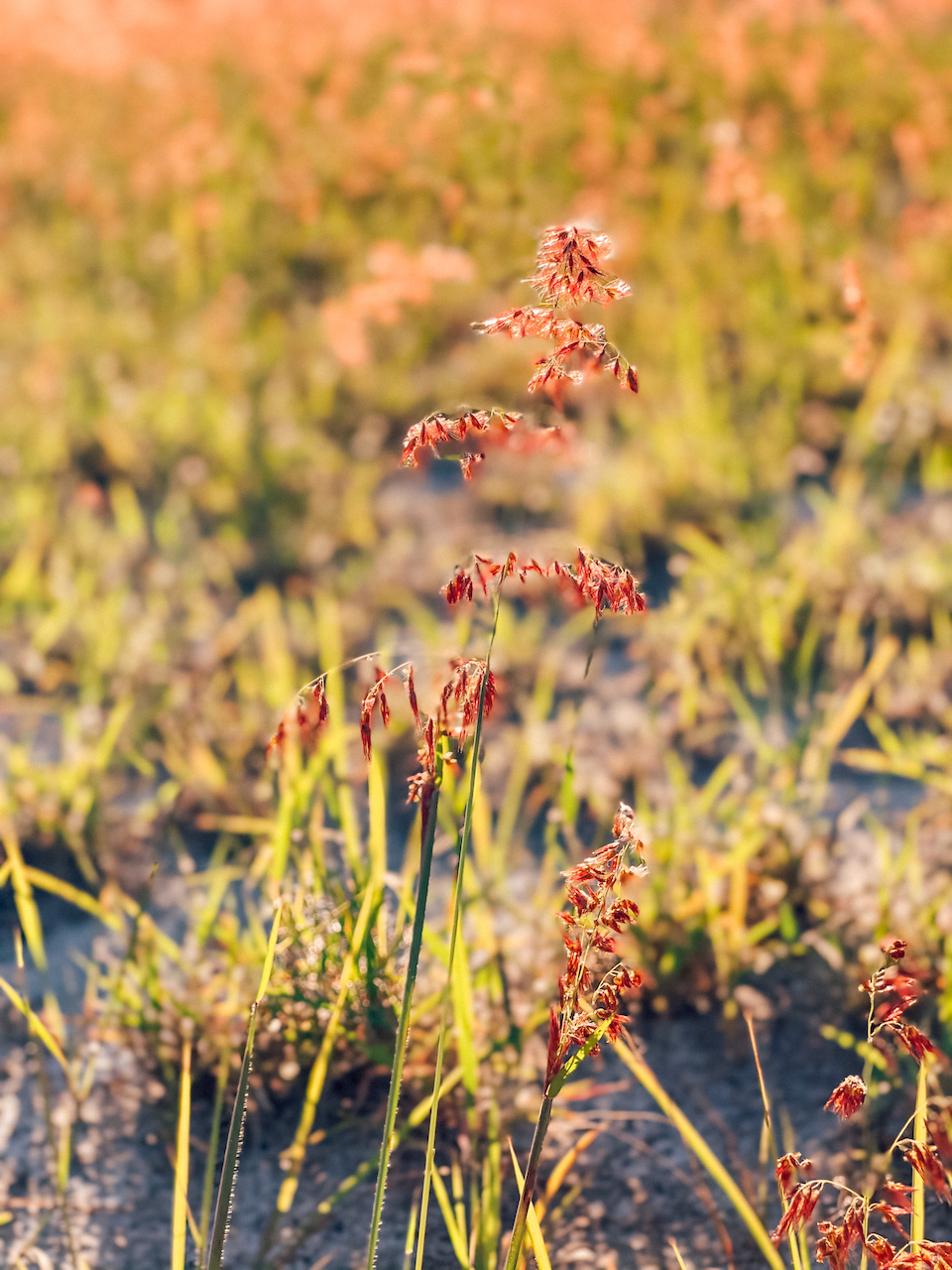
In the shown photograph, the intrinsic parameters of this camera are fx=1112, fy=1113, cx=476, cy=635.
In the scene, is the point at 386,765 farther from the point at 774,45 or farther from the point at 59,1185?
the point at 774,45

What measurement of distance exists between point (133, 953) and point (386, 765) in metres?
0.81

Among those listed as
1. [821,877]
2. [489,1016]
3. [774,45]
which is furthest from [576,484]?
[774,45]

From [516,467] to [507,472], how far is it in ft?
0.10

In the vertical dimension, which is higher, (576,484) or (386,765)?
(576,484)

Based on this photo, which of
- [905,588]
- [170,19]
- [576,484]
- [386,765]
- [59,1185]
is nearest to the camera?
[59,1185]

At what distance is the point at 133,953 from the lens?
1558mm

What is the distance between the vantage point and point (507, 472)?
3246 millimetres

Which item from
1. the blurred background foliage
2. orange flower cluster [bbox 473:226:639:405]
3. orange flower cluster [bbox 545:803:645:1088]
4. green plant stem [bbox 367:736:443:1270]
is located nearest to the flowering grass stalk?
orange flower cluster [bbox 545:803:645:1088]

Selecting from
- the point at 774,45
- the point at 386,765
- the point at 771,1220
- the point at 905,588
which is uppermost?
the point at 774,45

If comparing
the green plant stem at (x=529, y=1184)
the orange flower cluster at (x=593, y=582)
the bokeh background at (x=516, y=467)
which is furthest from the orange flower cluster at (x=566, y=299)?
the green plant stem at (x=529, y=1184)

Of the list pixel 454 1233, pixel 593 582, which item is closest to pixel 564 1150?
pixel 454 1233

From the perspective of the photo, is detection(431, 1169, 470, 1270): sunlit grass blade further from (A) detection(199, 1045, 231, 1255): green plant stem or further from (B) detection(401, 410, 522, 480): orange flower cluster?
(B) detection(401, 410, 522, 480): orange flower cluster

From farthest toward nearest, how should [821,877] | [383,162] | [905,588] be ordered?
[383,162]
[905,588]
[821,877]

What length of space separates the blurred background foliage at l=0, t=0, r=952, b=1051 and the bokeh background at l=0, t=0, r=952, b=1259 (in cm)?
1
